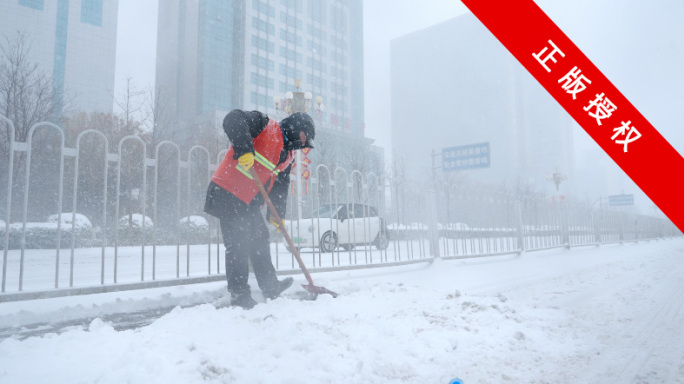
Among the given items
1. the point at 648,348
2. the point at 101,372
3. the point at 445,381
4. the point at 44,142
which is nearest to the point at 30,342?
the point at 101,372

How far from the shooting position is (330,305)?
111 inches

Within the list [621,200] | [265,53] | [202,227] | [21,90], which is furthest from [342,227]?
[621,200]

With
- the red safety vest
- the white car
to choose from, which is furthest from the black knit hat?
the white car

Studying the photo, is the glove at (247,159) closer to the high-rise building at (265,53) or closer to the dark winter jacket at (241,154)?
the dark winter jacket at (241,154)

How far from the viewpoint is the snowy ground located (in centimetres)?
175

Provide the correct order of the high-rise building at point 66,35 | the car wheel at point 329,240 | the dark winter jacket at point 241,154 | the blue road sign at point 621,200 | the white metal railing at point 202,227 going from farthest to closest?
the blue road sign at point 621,200 < the high-rise building at point 66,35 < the car wheel at point 329,240 < the white metal railing at point 202,227 < the dark winter jacket at point 241,154

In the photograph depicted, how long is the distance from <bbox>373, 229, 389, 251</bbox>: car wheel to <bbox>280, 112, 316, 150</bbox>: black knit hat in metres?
2.87

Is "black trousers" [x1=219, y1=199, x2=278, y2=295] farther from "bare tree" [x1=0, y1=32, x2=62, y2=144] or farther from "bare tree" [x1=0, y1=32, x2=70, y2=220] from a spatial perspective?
"bare tree" [x1=0, y1=32, x2=62, y2=144]

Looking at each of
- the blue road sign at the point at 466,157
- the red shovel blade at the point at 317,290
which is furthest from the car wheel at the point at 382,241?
the blue road sign at the point at 466,157

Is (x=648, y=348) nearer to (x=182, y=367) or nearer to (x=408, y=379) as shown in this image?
(x=408, y=379)

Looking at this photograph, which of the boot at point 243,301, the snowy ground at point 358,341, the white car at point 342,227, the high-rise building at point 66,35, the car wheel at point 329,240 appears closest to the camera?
the snowy ground at point 358,341

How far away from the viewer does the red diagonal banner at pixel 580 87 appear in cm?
510

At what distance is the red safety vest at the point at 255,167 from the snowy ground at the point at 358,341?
88 centimetres

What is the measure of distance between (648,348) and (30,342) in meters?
3.21
